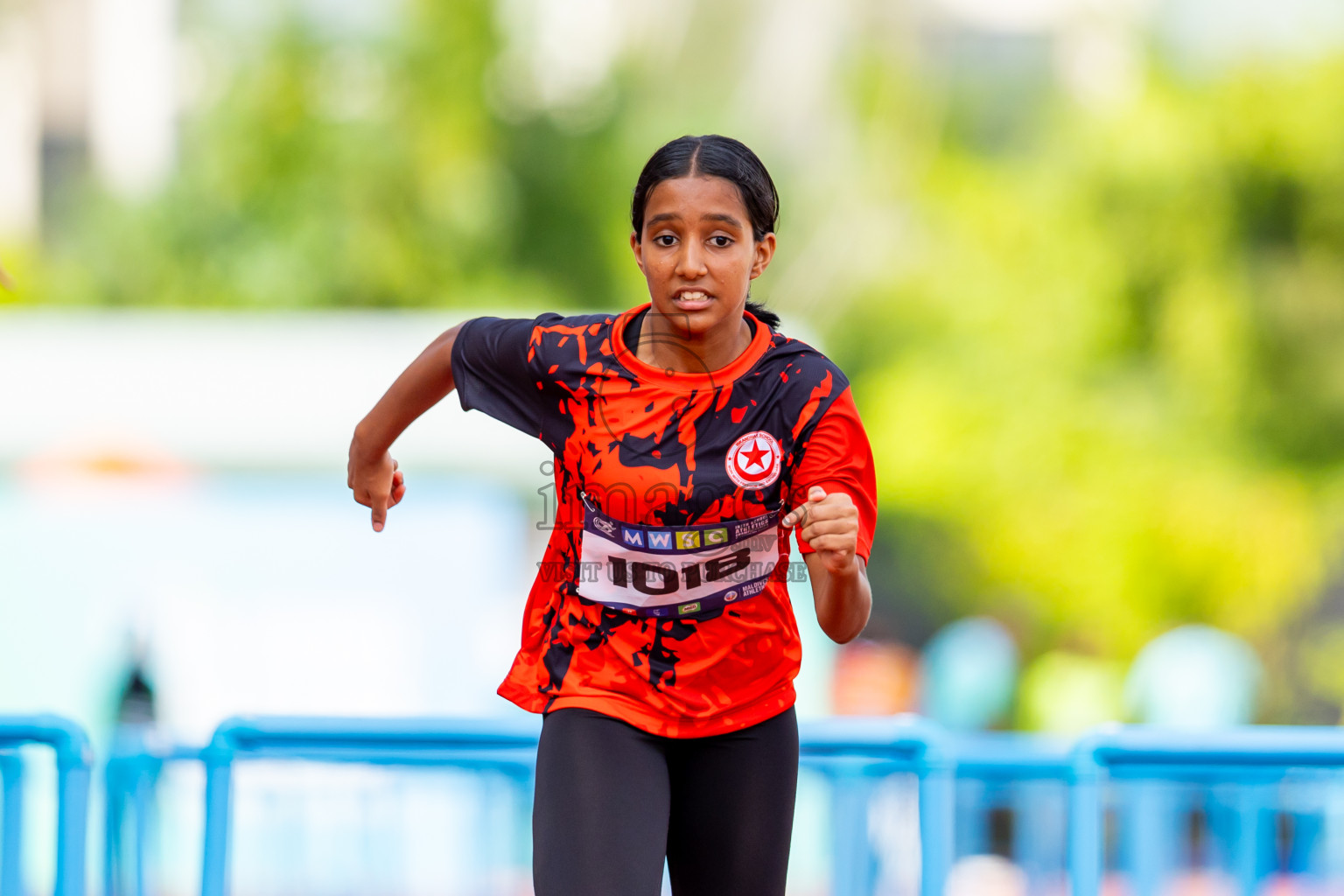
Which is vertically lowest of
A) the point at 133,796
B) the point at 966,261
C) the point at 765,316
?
the point at 133,796

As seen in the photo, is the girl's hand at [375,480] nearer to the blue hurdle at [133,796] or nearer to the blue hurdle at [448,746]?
the blue hurdle at [448,746]

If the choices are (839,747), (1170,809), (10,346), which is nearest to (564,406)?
(839,747)

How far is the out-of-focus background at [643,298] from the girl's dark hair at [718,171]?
63.0 inches

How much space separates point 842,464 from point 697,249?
1.38 feet

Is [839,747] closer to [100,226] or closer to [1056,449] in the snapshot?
[1056,449]

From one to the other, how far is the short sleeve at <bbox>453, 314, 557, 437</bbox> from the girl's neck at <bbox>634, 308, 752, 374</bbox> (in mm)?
200

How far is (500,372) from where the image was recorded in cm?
266

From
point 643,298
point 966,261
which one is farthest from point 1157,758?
point 643,298

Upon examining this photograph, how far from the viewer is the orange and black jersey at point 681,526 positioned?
248 centimetres

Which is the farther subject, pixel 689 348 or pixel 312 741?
pixel 312 741

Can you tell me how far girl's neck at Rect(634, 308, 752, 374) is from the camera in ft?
8.44

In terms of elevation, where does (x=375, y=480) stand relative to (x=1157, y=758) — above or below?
above

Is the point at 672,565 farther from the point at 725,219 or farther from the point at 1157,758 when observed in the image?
the point at 1157,758

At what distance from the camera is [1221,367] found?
14.9 meters
